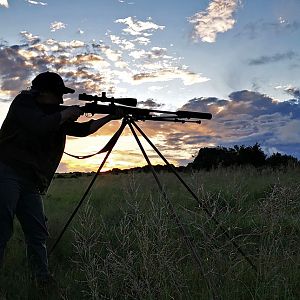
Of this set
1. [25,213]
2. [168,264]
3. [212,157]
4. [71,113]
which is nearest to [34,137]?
[71,113]

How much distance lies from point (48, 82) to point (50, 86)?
0.16 ft

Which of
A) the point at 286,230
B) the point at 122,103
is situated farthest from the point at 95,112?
the point at 286,230

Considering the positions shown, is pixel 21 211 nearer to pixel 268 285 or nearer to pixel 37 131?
pixel 37 131

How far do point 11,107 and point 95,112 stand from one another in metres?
0.86

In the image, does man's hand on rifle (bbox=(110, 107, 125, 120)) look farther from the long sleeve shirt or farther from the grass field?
the grass field

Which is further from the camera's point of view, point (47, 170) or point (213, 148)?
point (213, 148)

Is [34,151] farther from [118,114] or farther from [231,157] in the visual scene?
[231,157]

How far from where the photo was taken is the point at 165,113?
4.84 m

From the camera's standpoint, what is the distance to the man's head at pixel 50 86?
15.5 feet

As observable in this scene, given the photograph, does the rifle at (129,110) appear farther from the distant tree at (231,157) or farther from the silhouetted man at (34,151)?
the distant tree at (231,157)

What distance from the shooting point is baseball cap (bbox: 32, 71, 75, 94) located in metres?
4.72

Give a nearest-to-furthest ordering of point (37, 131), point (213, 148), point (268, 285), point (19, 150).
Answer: point (268, 285) < point (37, 131) < point (19, 150) < point (213, 148)

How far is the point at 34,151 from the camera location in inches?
188

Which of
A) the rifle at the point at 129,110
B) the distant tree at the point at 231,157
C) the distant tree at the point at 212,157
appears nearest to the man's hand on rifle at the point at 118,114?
the rifle at the point at 129,110
